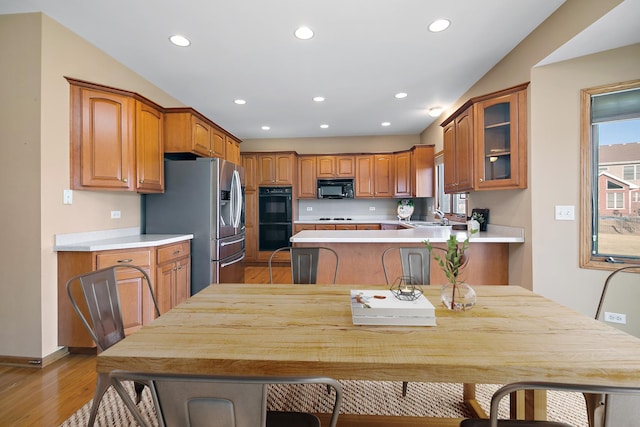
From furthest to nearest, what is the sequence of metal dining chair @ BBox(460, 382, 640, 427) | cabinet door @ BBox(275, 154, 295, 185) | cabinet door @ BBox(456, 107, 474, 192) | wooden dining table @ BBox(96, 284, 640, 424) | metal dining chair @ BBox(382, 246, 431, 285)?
cabinet door @ BBox(275, 154, 295, 185), cabinet door @ BBox(456, 107, 474, 192), metal dining chair @ BBox(382, 246, 431, 285), wooden dining table @ BBox(96, 284, 640, 424), metal dining chair @ BBox(460, 382, 640, 427)

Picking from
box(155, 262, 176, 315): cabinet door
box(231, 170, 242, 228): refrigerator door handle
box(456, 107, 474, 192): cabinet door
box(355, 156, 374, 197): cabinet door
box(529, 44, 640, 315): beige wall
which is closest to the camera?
box(529, 44, 640, 315): beige wall

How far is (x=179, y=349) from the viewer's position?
91 centimetres

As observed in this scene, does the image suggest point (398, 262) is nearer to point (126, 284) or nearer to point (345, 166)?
point (126, 284)

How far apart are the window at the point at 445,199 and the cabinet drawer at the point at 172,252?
3.54m

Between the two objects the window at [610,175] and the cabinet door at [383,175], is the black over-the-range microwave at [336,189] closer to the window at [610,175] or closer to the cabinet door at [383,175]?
the cabinet door at [383,175]

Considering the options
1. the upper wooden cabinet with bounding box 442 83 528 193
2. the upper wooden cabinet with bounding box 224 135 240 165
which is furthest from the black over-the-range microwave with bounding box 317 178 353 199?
the upper wooden cabinet with bounding box 442 83 528 193

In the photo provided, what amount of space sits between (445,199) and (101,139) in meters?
4.67

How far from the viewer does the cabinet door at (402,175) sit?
18.4ft

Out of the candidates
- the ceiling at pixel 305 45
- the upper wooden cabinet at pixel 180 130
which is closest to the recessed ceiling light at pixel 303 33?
the ceiling at pixel 305 45

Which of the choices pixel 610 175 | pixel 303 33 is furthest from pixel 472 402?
pixel 303 33

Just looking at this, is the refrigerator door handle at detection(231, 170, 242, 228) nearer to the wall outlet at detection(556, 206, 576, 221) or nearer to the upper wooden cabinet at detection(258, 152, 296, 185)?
the upper wooden cabinet at detection(258, 152, 296, 185)

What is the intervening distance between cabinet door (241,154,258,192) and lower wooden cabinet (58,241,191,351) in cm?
293

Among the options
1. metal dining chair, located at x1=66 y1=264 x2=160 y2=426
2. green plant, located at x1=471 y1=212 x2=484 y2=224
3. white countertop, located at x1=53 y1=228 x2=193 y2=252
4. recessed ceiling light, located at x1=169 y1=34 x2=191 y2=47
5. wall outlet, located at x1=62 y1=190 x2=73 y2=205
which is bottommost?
metal dining chair, located at x1=66 y1=264 x2=160 y2=426

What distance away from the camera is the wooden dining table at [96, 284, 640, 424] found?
82 cm
